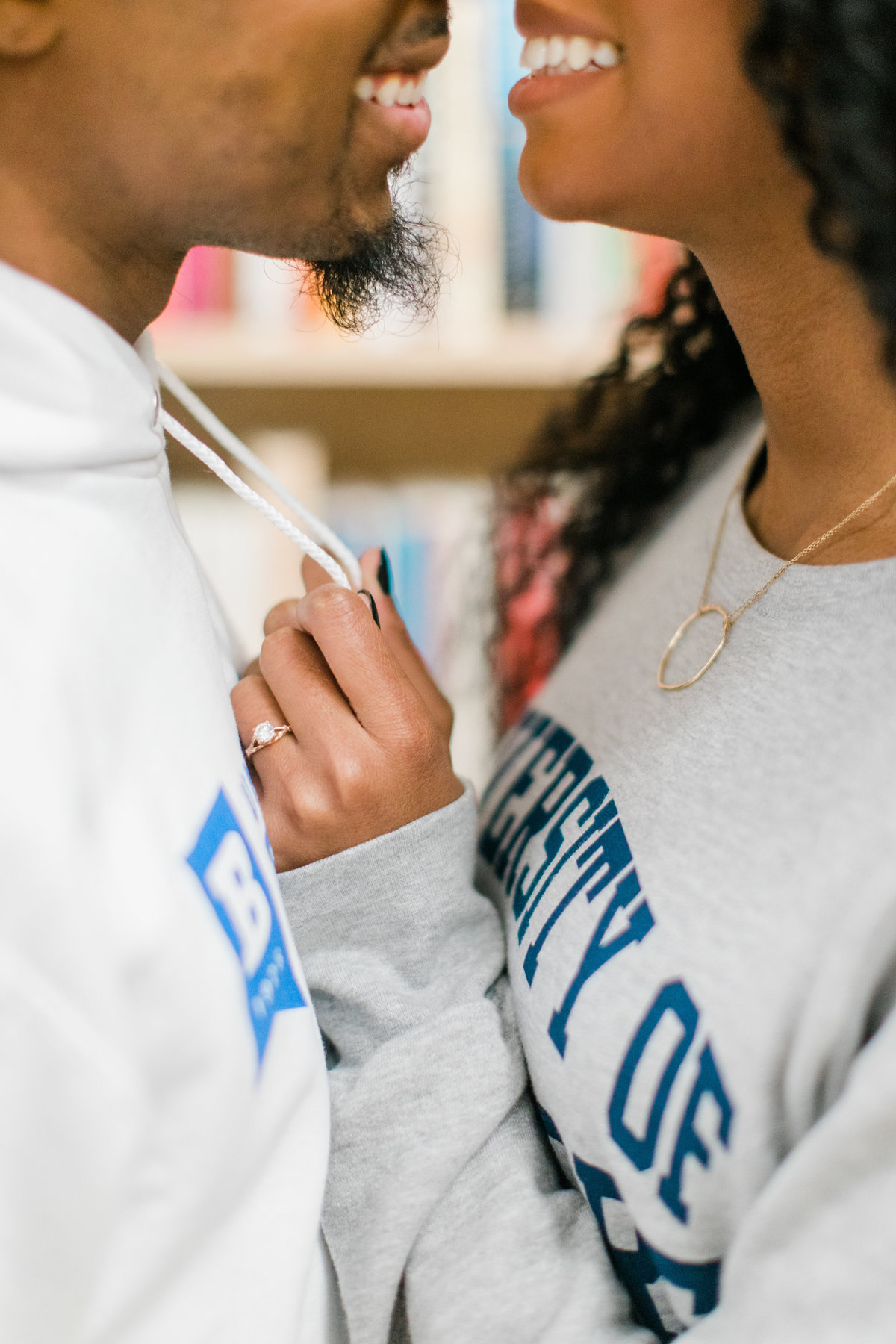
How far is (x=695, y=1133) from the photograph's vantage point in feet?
1.64

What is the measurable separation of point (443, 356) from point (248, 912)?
0.94m

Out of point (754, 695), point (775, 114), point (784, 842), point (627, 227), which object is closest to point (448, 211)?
point (627, 227)

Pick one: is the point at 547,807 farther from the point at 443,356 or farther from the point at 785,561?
the point at 443,356

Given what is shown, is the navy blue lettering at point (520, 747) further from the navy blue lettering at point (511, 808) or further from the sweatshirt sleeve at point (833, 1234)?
the sweatshirt sleeve at point (833, 1234)

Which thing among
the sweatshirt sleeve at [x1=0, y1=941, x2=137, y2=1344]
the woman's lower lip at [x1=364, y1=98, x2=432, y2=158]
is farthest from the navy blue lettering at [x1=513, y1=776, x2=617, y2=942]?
the woman's lower lip at [x1=364, y1=98, x2=432, y2=158]

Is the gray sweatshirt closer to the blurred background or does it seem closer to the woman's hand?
the woman's hand

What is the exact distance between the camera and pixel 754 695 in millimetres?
596

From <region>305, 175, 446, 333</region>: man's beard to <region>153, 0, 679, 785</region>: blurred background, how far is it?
389mm

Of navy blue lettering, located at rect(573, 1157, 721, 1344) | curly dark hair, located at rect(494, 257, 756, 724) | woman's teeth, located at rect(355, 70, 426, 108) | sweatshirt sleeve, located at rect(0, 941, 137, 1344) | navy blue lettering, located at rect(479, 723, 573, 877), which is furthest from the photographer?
curly dark hair, located at rect(494, 257, 756, 724)

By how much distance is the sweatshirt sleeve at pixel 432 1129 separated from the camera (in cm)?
55

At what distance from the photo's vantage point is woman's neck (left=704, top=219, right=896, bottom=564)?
62cm

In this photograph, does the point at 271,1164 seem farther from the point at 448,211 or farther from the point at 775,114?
the point at 448,211

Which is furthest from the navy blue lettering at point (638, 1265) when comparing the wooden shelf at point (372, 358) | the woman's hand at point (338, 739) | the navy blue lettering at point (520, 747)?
the wooden shelf at point (372, 358)

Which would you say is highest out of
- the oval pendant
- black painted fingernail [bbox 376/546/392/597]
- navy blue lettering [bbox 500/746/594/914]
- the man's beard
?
the man's beard
